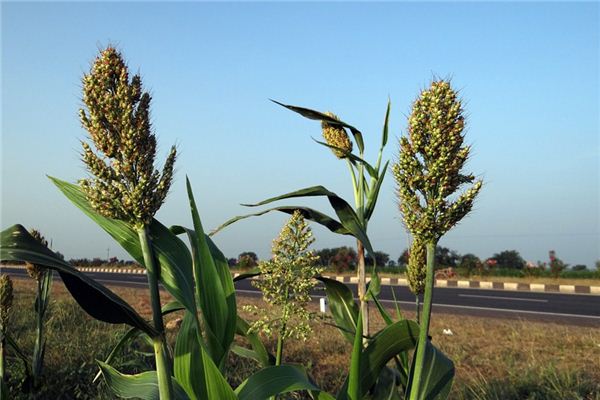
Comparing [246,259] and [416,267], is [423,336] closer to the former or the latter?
[416,267]

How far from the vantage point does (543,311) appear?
13852mm

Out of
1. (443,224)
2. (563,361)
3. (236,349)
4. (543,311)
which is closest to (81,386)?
(236,349)

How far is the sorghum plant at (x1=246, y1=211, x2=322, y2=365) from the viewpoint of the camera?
2.27 meters

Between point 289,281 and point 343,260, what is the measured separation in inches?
945

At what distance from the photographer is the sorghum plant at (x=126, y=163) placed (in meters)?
1.87

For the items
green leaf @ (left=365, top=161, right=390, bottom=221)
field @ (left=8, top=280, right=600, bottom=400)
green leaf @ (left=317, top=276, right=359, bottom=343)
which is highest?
green leaf @ (left=365, top=161, right=390, bottom=221)

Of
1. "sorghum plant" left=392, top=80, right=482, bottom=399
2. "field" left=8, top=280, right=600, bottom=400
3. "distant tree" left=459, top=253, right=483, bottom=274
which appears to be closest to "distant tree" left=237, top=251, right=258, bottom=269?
"field" left=8, top=280, right=600, bottom=400

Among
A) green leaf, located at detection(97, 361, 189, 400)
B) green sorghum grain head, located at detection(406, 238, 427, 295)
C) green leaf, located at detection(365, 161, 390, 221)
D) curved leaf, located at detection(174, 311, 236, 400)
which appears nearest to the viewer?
curved leaf, located at detection(174, 311, 236, 400)

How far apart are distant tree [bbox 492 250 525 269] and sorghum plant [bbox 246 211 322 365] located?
2382 centimetres

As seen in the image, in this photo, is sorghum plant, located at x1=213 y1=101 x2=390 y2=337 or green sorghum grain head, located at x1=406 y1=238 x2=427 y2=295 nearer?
sorghum plant, located at x1=213 y1=101 x2=390 y2=337

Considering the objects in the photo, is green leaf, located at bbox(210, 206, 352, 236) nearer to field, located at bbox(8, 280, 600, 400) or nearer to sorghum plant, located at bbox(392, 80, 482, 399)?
sorghum plant, located at bbox(392, 80, 482, 399)

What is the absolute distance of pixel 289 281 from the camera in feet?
7.45

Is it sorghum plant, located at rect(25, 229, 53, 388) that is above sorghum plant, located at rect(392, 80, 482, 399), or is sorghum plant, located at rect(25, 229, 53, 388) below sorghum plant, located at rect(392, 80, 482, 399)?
below

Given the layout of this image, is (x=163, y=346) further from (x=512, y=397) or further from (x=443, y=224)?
(x=512, y=397)
